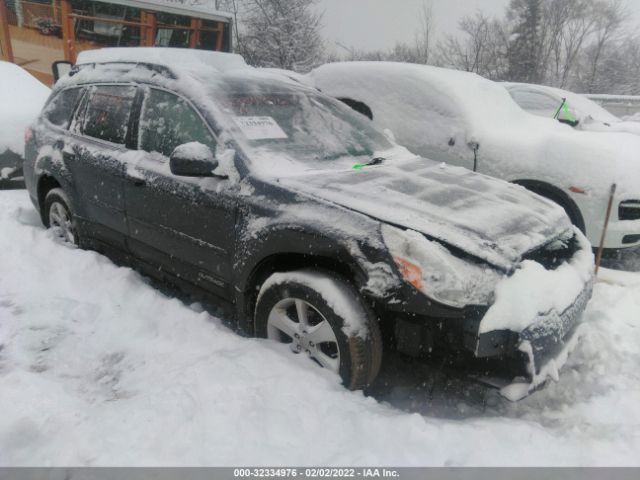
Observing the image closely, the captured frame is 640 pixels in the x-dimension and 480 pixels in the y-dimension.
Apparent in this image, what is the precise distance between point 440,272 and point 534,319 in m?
0.48

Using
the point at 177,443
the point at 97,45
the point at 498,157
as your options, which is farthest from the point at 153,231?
the point at 97,45

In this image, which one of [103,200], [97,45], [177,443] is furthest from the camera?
[97,45]

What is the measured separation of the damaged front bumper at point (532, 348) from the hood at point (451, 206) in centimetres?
30

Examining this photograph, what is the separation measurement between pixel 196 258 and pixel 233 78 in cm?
127

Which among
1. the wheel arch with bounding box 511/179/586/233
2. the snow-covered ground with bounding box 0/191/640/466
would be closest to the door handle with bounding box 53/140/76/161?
the snow-covered ground with bounding box 0/191/640/466

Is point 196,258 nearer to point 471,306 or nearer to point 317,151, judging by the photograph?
point 317,151

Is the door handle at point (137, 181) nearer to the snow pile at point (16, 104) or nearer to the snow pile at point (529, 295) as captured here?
the snow pile at point (529, 295)

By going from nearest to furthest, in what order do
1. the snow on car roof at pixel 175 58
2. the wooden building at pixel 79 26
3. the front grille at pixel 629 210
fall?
the snow on car roof at pixel 175 58, the front grille at pixel 629 210, the wooden building at pixel 79 26

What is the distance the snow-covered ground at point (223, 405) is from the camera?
6.78 ft

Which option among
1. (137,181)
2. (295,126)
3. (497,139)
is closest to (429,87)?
(497,139)

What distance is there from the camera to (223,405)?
89.3 inches

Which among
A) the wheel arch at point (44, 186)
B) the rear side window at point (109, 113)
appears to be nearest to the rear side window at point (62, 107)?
the rear side window at point (109, 113)

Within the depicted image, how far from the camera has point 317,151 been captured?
10.3 feet

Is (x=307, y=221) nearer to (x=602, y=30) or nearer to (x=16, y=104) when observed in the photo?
(x=16, y=104)
